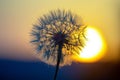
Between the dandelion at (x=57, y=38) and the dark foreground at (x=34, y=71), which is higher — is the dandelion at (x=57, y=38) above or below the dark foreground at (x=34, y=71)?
above

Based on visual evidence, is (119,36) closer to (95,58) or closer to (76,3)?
(95,58)

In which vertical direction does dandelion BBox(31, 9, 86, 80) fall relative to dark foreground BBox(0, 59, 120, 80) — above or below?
above

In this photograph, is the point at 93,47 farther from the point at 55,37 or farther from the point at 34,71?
the point at 34,71

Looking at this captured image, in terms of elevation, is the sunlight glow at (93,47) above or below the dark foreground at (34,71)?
above

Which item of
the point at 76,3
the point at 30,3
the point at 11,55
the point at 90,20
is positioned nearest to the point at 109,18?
the point at 90,20

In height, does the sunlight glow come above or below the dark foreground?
above
